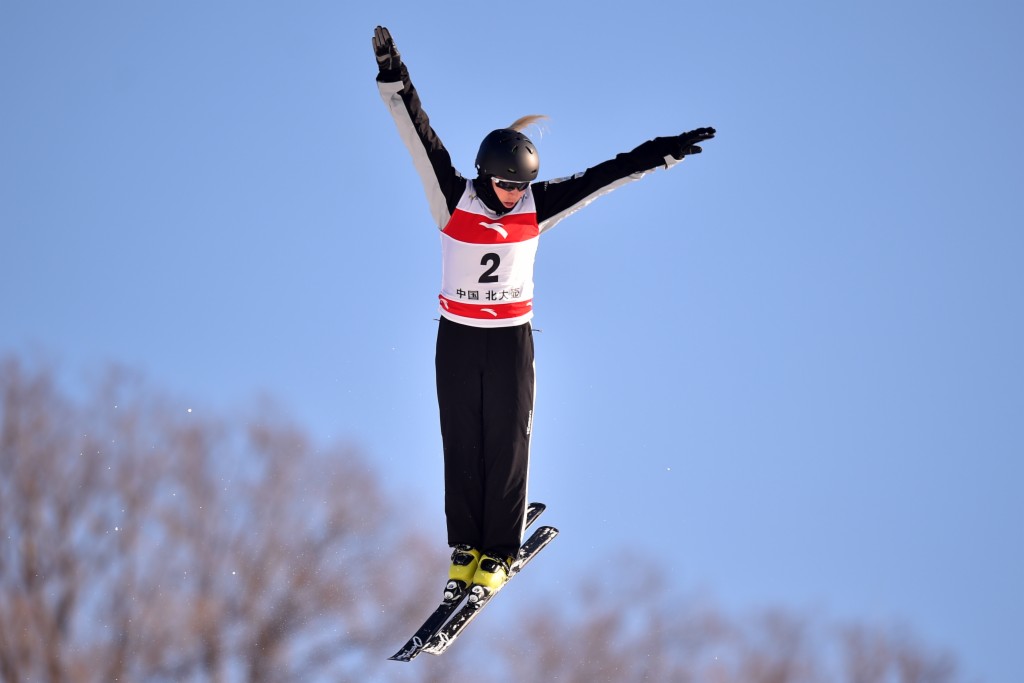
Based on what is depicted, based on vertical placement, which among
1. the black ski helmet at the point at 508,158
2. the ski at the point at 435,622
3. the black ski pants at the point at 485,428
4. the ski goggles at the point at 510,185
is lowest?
the ski at the point at 435,622

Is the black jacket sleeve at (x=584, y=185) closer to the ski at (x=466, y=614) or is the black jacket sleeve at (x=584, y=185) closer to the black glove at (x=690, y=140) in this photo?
the black glove at (x=690, y=140)

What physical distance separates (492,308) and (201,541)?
1932 cm

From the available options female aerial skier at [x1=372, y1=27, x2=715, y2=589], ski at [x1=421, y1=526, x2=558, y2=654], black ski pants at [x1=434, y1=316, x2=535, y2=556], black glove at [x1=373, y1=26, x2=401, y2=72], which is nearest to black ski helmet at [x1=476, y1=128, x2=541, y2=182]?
female aerial skier at [x1=372, y1=27, x2=715, y2=589]

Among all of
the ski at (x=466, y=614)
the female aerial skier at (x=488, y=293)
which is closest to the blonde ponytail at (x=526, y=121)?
the female aerial skier at (x=488, y=293)

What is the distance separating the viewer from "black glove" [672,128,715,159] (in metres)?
8.44

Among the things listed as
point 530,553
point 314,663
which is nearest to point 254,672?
point 314,663

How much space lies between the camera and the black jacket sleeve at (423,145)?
27.2ft

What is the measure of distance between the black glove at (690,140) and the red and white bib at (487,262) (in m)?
1.05

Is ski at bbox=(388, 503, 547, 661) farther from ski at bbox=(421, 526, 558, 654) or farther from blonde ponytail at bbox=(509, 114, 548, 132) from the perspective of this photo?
blonde ponytail at bbox=(509, 114, 548, 132)

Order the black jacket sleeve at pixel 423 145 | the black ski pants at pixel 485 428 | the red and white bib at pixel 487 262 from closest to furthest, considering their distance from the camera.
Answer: the black jacket sleeve at pixel 423 145 → the red and white bib at pixel 487 262 → the black ski pants at pixel 485 428

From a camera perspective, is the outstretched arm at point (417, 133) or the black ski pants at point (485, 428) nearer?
the outstretched arm at point (417, 133)

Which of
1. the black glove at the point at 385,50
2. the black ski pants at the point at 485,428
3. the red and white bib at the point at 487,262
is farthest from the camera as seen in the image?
the black ski pants at the point at 485,428

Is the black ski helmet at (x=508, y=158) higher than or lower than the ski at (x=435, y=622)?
higher

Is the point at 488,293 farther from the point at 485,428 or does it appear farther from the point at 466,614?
the point at 466,614
